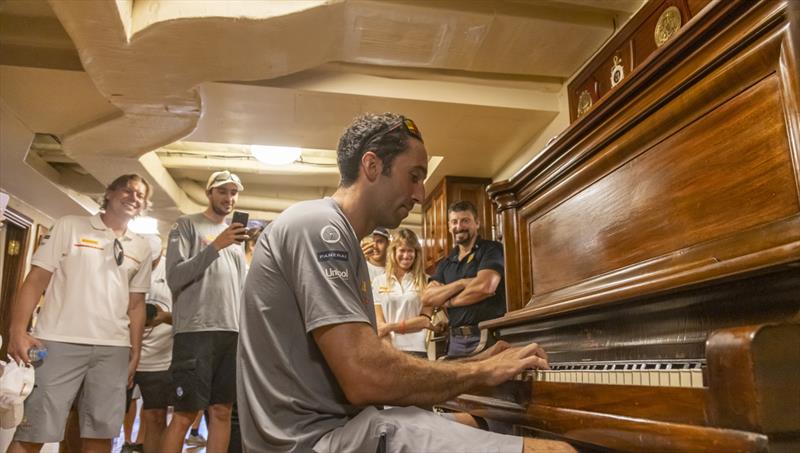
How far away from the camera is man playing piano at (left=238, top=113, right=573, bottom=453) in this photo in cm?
124

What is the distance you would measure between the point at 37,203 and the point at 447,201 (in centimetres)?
524

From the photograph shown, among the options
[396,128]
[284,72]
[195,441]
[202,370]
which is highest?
[284,72]

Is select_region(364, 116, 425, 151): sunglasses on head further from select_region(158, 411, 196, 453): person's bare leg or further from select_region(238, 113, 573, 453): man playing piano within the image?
select_region(158, 411, 196, 453): person's bare leg

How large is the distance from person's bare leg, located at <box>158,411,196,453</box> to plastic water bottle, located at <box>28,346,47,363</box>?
2.32 ft

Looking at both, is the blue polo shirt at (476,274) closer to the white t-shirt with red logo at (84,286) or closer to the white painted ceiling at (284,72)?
the white painted ceiling at (284,72)

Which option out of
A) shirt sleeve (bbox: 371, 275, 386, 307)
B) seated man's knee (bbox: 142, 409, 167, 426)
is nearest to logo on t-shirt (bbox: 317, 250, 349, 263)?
seated man's knee (bbox: 142, 409, 167, 426)

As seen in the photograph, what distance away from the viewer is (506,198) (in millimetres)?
2408

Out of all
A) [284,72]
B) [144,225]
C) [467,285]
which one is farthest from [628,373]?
[144,225]

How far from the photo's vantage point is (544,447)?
48.8 inches

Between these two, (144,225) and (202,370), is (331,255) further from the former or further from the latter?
(144,225)

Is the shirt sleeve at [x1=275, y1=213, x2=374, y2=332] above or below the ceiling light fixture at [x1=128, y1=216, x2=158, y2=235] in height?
below

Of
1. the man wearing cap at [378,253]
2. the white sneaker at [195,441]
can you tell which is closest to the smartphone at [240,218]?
the man wearing cap at [378,253]

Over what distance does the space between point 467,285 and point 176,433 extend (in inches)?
68.8

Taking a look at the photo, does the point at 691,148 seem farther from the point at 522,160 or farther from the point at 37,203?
the point at 37,203
